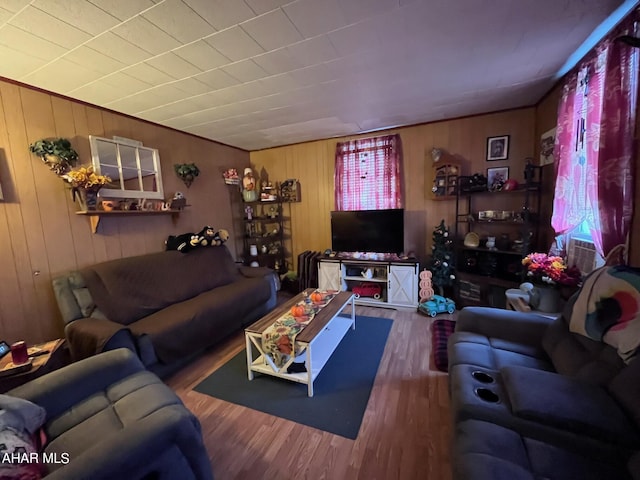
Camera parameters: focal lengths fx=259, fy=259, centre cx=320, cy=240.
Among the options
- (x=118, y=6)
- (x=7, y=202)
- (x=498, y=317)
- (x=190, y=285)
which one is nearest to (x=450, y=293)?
(x=498, y=317)

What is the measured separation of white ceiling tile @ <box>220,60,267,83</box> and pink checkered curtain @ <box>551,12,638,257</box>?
2.25 m

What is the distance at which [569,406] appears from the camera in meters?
1.04

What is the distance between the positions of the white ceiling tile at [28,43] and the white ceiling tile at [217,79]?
2.68 ft

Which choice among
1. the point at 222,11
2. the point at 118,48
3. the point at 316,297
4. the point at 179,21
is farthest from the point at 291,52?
the point at 316,297

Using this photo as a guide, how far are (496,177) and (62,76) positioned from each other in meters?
4.33

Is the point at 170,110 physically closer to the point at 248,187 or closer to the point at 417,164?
the point at 248,187

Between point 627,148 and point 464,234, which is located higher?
point 627,148

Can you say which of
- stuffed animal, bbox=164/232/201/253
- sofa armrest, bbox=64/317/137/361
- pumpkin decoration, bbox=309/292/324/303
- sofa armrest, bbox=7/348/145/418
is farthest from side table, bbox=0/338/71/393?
pumpkin decoration, bbox=309/292/324/303

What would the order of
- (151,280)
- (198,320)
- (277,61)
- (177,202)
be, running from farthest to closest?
(177,202)
(151,280)
(198,320)
(277,61)

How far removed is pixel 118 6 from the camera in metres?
1.32

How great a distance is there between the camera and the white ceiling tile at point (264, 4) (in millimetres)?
1335

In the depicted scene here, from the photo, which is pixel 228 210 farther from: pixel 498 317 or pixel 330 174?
pixel 498 317

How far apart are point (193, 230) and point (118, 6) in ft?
8.38

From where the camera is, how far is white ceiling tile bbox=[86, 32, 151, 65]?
1568 mm
